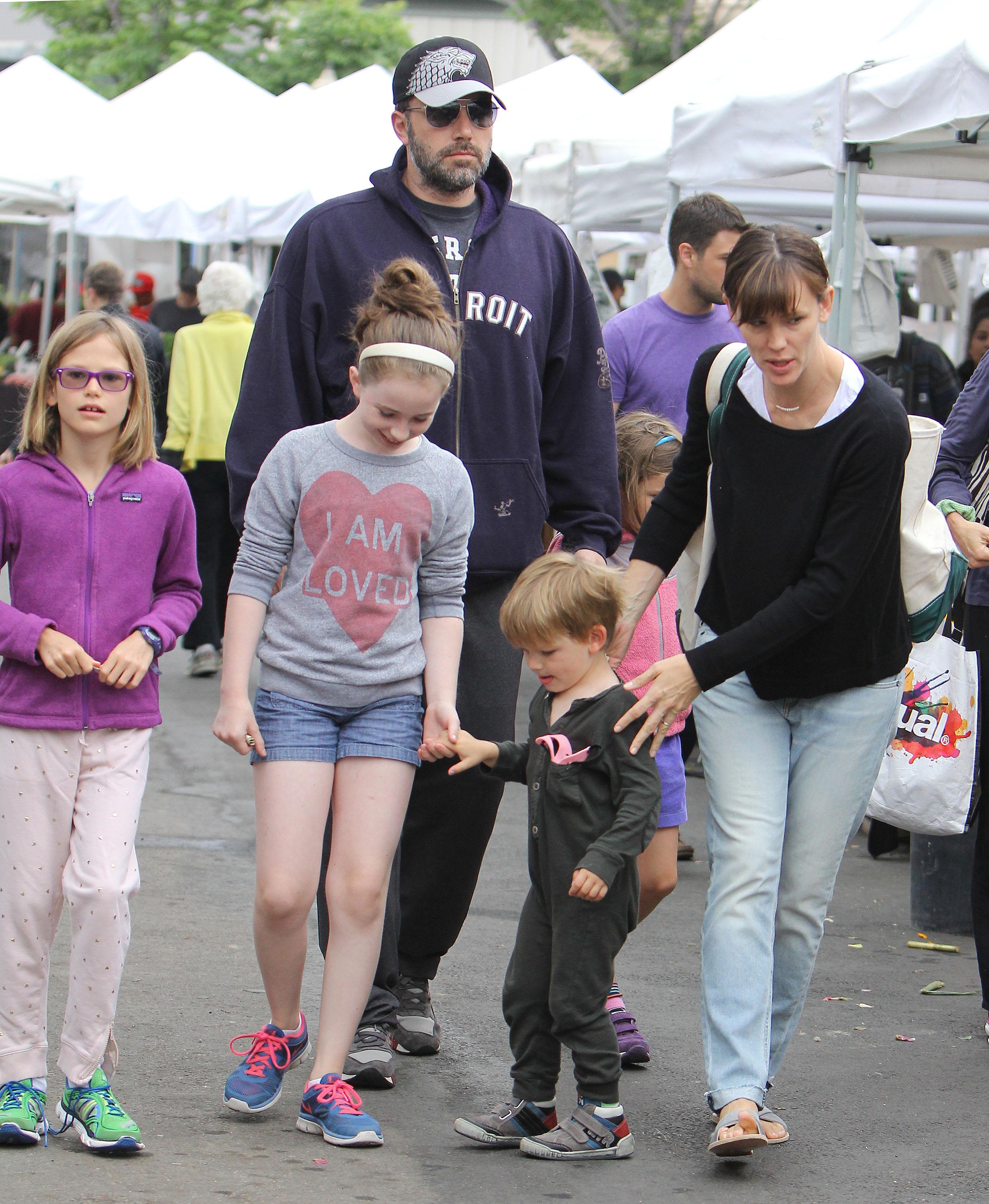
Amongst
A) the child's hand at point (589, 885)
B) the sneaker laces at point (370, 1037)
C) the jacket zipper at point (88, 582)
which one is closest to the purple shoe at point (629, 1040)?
the sneaker laces at point (370, 1037)

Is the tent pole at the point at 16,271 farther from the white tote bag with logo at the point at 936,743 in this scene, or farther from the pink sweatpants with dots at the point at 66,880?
the pink sweatpants with dots at the point at 66,880

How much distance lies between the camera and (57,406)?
365 centimetres

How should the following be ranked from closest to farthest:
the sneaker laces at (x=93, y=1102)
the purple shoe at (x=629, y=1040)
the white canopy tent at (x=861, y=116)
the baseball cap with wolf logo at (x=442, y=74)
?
1. the sneaker laces at (x=93, y=1102)
2. the baseball cap with wolf logo at (x=442, y=74)
3. the purple shoe at (x=629, y=1040)
4. the white canopy tent at (x=861, y=116)

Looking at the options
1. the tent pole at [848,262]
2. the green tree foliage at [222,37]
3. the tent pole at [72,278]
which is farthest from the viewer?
the green tree foliage at [222,37]

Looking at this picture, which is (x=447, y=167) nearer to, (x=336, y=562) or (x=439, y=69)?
(x=439, y=69)

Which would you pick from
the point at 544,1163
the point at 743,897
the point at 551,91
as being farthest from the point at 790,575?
the point at 551,91

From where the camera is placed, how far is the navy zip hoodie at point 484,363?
13.3 feet

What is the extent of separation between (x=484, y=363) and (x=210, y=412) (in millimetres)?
6501

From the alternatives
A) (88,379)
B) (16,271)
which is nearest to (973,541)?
(88,379)

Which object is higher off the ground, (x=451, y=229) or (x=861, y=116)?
(x=861, y=116)

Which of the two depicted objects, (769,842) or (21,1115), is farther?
(769,842)

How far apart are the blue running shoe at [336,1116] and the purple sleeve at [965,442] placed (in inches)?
88.6

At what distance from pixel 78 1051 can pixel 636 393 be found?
10.7 feet

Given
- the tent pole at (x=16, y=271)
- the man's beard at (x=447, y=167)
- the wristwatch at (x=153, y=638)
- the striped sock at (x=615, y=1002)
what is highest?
the tent pole at (x=16, y=271)
